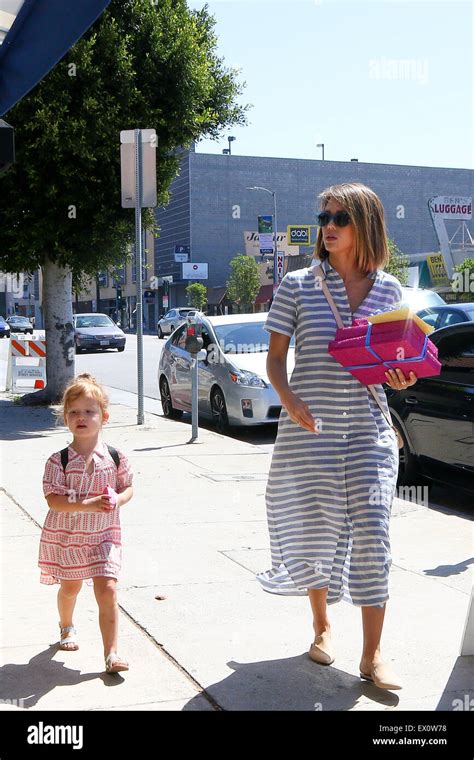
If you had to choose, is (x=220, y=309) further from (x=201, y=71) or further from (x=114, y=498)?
(x=114, y=498)

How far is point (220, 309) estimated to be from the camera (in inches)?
3177

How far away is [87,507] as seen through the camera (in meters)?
3.76

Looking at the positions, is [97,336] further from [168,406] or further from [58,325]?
[168,406]

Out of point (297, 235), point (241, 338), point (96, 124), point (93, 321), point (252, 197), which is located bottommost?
point (93, 321)

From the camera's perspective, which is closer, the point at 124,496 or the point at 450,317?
the point at 124,496

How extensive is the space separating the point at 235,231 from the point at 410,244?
16975mm

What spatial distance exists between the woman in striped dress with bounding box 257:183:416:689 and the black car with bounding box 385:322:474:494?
12.3 ft

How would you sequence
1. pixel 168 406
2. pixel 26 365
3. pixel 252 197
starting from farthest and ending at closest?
pixel 252 197 → pixel 26 365 → pixel 168 406

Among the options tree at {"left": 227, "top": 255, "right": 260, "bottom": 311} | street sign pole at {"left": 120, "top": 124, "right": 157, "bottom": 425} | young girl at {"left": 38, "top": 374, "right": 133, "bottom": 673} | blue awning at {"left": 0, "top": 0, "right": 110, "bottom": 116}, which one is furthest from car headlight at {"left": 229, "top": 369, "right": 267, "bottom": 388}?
tree at {"left": 227, "top": 255, "right": 260, "bottom": 311}

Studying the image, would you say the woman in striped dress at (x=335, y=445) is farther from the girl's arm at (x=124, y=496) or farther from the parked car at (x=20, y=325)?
the parked car at (x=20, y=325)

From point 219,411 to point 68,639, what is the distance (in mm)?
8012

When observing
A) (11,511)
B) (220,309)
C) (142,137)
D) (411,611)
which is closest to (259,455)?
(11,511)

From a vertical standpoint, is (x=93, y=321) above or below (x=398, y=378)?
below

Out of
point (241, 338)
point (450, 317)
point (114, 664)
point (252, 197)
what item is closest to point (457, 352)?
point (114, 664)
